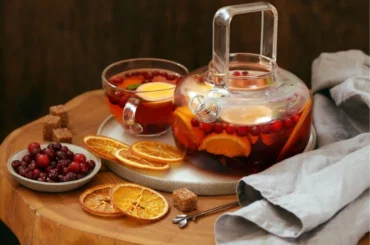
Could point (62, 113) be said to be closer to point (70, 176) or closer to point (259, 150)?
point (70, 176)

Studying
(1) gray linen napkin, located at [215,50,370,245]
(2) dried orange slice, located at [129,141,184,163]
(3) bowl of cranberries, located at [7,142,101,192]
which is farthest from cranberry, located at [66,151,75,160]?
(1) gray linen napkin, located at [215,50,370,245]

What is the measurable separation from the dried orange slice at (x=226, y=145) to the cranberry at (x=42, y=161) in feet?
0.88

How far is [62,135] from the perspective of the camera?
1374 millimetres

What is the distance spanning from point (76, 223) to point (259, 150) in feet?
1.07

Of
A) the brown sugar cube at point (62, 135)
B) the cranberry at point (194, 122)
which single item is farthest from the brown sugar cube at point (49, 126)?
the cranberry at point (194, 122)

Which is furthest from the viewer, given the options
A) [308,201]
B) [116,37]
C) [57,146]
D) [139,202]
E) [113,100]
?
[116,37]

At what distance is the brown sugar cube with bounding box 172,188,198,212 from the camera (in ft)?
3.76

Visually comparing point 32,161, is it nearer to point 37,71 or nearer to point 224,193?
point 224,193

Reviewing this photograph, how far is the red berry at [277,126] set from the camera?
3.92ft

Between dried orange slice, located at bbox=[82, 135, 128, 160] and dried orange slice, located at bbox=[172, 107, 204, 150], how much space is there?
12cm

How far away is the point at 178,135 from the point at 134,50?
785mm

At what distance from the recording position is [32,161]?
125 centimetres


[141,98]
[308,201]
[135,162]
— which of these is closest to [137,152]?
[135,162]

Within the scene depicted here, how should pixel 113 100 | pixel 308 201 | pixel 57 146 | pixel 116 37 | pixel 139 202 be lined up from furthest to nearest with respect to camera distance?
pixel 116 37
pixel 113 100
pixel 57 146
pixel 139 202
pixel 308 201
